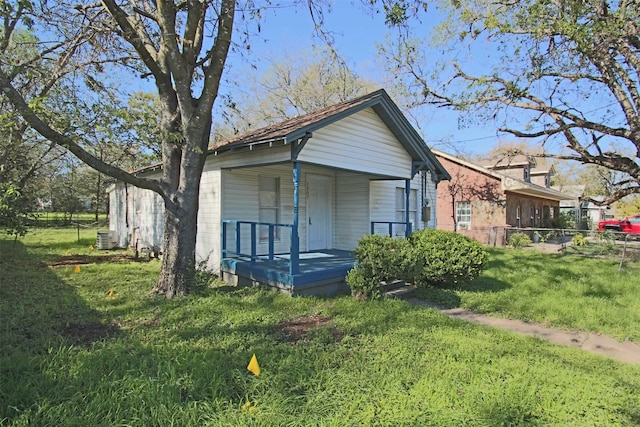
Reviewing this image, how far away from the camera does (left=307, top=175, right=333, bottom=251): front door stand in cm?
1101

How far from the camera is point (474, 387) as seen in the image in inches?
138

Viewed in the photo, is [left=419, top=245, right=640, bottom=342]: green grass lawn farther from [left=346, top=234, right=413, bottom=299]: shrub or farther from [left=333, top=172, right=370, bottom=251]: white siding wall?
[left=333, top=172, right=370, bottom=251]: white siding wall

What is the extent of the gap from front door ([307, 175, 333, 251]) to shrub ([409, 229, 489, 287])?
12.5 feet

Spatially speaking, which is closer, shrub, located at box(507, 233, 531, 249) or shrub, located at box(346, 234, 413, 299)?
shrub, located at box(346, 234, 413, 299)

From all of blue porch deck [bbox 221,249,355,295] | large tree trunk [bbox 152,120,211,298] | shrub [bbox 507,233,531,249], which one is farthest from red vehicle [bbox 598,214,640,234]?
large tree trunk [bbox 152,120,211,298]

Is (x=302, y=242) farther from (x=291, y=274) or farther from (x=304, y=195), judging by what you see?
(x=291, y=274)

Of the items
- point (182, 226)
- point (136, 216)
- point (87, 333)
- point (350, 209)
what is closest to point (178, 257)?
point (182, 226)

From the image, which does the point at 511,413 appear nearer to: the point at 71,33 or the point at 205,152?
the point at 205,152

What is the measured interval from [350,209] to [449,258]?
431 cm

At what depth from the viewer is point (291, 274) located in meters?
6.93

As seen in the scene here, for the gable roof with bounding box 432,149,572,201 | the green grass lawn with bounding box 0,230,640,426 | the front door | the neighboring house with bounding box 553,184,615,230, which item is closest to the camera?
the green grass lawn with bounding box 0,230,640,426

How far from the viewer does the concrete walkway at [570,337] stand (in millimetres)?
4797

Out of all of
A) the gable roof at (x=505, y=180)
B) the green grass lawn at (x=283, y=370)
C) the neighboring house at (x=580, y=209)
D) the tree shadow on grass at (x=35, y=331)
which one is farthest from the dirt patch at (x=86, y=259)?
the neighboring house at (x=580, y=209)

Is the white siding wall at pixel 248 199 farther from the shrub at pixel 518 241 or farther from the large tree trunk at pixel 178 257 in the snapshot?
the shrub at pixel 518 241
